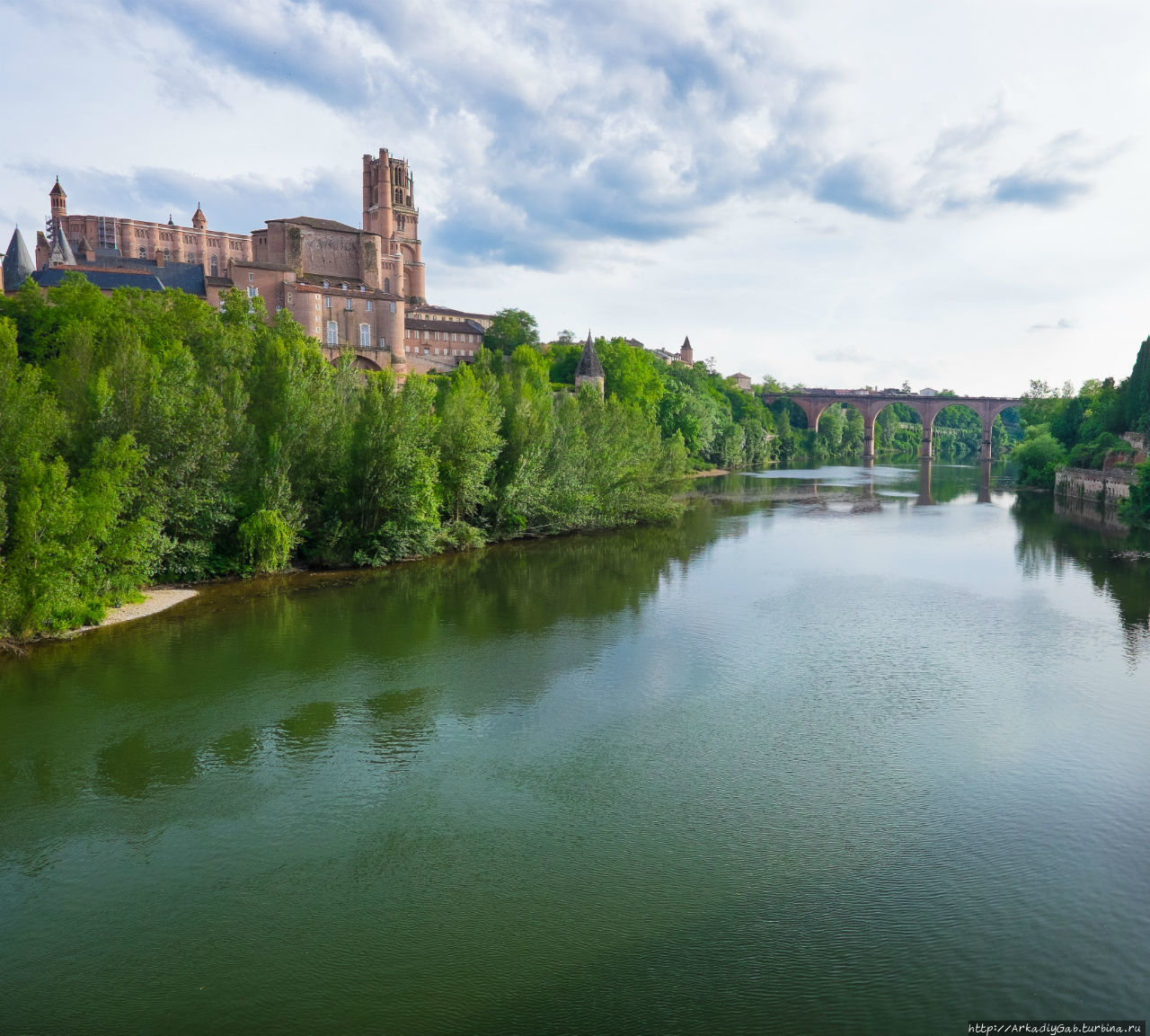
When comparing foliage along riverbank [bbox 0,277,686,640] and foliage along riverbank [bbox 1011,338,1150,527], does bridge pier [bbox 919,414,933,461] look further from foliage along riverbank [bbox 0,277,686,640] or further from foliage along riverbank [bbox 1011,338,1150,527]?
foliage along riverbank [bbox 0,277,686,640]

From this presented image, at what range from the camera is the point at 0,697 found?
14.3 meters

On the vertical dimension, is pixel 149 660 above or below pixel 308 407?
below

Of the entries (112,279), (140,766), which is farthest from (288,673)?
(112,279)

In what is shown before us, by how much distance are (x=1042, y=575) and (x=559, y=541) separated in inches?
645

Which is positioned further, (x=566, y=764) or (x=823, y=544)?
(x=823, y=544)

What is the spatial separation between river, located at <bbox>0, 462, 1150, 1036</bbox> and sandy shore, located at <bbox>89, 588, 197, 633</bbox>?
1.95ft

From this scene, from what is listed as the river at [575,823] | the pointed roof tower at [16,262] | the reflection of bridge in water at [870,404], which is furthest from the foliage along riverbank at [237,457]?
the reflection of bridge in water at [870,404]

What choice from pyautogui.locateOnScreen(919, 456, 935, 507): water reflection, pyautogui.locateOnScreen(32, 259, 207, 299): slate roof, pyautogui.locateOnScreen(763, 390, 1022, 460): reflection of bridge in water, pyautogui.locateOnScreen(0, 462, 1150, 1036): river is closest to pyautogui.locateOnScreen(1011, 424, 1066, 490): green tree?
pyautogui.locateOnScreen(919, 456, 935, 507): water reflection

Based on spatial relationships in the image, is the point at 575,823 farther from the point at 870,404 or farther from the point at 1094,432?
the point at 870,404

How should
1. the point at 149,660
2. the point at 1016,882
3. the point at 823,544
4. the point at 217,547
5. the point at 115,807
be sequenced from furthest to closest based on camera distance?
the point at 823,544
the point at 217,547
the point at 149,660
the point at 115,807
the point at 1016,882

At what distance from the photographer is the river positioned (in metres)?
7.58

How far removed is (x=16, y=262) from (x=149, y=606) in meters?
56.3

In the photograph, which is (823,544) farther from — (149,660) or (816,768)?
→ (149,660)

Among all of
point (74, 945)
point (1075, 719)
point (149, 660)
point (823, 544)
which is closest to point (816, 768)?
point (1075, 719)
